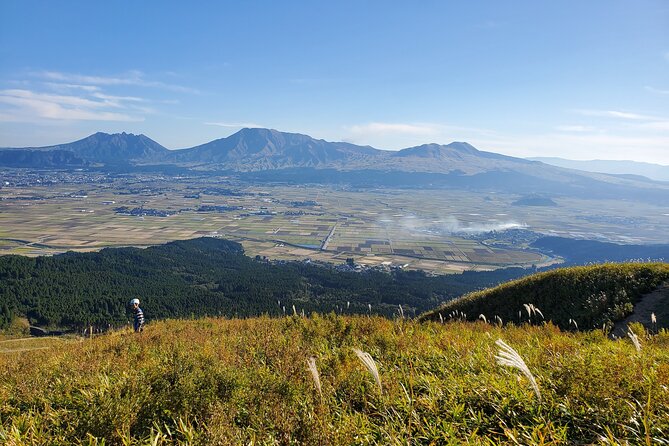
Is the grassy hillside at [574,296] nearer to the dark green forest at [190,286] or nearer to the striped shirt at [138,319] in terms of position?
the striped shirt at [138,319]

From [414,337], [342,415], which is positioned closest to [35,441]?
[342,415]

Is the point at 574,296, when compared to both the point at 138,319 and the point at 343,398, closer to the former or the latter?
the point at 343,398

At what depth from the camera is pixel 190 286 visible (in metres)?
93.8

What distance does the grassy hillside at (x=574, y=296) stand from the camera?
43.5ft

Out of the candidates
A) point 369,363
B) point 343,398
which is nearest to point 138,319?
point 343,398

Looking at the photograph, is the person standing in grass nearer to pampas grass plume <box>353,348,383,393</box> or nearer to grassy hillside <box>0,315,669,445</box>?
grassy hillside <box>0,315,669,445</box>

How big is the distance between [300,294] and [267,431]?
85.4m

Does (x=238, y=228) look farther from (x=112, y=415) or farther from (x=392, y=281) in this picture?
(x=112, y=415)

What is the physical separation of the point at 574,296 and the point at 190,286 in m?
93.0

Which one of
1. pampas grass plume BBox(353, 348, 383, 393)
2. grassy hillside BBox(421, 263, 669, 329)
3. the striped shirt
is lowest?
the striped shirt

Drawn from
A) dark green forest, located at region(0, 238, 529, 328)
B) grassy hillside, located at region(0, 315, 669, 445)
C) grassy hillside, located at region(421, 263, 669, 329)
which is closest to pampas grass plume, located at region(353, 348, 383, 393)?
grassy hillside, located at region(0, 315, 669, 445)

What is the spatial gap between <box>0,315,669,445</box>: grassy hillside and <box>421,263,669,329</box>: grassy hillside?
5150mm

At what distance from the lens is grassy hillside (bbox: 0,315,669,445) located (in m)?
4.20

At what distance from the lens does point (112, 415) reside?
483 centimetres
